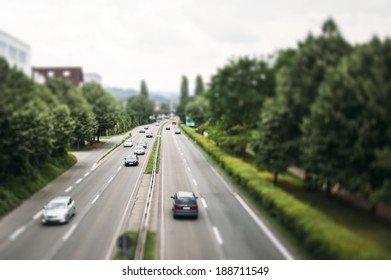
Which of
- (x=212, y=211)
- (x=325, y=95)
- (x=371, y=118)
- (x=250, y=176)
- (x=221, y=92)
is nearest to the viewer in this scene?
(x=371, y=118)

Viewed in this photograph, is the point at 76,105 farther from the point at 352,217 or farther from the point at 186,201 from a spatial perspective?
the point at 352,217

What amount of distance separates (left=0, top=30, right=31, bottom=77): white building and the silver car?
1233cm

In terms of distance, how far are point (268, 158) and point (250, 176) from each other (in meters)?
3.36

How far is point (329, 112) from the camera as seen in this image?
24938 mm

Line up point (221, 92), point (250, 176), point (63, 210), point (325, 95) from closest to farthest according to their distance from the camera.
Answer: point (325, 95) → point (63, 210) → point (250, 176) → point (221, 92)

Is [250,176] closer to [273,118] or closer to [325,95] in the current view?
[273,118]

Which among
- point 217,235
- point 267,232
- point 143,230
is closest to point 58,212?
point 143,230

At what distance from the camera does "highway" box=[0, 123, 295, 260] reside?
911 inches

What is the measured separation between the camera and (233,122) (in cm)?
4941

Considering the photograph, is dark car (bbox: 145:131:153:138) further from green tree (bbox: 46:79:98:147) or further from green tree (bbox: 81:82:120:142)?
green tree (bbox: 46:79:98:147)

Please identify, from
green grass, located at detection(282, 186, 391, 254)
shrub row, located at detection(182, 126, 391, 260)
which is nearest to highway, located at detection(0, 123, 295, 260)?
shrub row, located at detection(182, 126, 391, 260)

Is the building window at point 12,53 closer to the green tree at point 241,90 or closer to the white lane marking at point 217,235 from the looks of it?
the green tree at point 241,90

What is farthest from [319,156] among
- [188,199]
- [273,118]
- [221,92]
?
[221,92]

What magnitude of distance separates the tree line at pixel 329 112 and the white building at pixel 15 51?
21.5m
